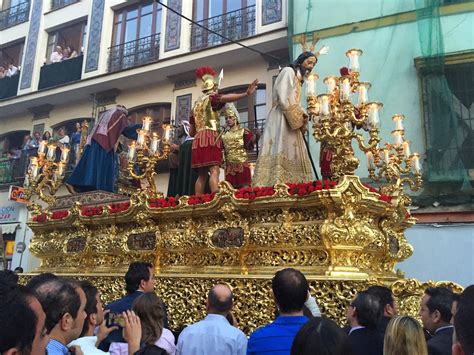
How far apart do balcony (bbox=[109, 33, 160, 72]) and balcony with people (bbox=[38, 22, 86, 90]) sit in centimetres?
160

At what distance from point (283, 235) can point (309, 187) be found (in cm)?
64

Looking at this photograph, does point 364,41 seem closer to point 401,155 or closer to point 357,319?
point 401,155

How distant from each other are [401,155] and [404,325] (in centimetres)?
518

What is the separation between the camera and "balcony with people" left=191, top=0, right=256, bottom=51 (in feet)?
45.1

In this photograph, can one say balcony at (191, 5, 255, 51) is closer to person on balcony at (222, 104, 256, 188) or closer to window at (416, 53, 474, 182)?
window at (416, 53, 474, 182)

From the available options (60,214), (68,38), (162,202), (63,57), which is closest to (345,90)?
(162,202)

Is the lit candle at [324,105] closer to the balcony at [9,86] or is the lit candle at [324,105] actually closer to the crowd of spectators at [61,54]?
the crowd of spectators at [61,54]

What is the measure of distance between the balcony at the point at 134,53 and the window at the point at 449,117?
29.3 ft

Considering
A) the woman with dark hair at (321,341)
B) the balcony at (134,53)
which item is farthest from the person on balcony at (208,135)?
the balcony at (134,53)

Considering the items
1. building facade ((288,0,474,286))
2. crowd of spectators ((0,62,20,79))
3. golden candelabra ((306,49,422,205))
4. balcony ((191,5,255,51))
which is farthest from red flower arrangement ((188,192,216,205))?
crowd of spectators ((0,62,20,79))

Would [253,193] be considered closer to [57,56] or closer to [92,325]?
[92,325]

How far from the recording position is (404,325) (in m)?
2.22

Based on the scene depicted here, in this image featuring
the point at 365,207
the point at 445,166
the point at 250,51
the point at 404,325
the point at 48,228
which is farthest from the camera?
the point at 250,51

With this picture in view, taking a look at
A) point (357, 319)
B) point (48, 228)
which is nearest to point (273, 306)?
point (357, 319)
